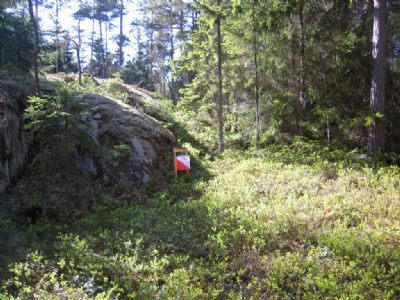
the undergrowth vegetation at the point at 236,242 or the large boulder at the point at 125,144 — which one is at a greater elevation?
the large boulder at the point at 125,144

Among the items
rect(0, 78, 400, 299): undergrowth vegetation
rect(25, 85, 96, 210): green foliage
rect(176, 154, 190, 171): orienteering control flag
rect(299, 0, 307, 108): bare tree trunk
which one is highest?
rect(299, 0, 307, 108): bare tree trunk

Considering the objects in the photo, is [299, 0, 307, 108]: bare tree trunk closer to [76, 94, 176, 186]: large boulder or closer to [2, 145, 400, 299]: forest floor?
[2, 145, 400, 299]: forest floor

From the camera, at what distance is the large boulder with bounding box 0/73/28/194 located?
9.81 metres

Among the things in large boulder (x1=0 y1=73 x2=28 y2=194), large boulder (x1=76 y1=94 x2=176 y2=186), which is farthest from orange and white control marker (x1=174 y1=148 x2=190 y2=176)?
large boulder (x1=0 y1=73 x2=28 y2=194)

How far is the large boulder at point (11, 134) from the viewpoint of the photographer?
9813 mm

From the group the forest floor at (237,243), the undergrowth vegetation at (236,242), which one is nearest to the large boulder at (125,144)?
the undergrowth vegetation at (236,242)

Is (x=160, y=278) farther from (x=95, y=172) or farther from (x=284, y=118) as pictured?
→ (x=284, y=118)

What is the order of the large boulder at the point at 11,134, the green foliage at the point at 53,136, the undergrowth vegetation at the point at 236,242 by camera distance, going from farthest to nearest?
the large boulder at the point at 11,134, the green foliage at the point at 53,136, the undergrowth vegetation at the point at 236,242

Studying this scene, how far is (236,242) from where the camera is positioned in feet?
23.0

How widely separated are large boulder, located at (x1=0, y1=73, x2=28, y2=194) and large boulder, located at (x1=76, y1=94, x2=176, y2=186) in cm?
189

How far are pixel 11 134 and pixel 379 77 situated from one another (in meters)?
12.9

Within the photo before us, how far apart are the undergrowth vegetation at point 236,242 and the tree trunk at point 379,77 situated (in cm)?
101

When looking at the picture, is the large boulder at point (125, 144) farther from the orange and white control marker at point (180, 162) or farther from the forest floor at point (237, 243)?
the forest floor at point (237, 243)

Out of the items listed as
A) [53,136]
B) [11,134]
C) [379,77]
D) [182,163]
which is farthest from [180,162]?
[379,77]
